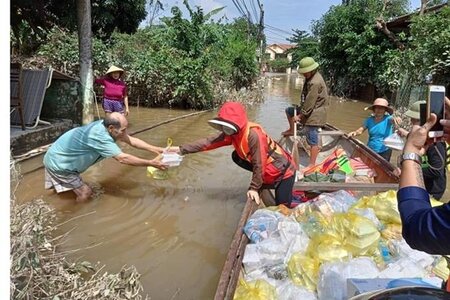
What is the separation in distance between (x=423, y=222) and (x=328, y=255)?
154 centimetres

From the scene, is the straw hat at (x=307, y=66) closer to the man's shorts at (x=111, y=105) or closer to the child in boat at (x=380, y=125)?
the child in boat at (x=380, y=125)

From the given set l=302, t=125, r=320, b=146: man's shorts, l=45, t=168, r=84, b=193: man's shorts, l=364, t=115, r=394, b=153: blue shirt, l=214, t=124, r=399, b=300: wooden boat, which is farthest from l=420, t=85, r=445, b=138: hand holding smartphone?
l=302, t=125, r=320, b=146: man's shorts

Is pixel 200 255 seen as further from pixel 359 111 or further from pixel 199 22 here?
pixel 359 111

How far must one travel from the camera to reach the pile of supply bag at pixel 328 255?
2.63 metres

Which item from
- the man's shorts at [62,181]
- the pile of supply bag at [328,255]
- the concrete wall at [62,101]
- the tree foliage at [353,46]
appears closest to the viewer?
the pile of supply bag at [328,255]

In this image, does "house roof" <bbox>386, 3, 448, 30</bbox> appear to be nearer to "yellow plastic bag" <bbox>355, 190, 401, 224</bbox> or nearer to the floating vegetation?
"yellow plastic bag" <bbox>355, 190, 401, 224</bbox>

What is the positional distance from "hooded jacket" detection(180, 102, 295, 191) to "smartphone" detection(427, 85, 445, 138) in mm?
2373

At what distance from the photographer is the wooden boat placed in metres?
2.66

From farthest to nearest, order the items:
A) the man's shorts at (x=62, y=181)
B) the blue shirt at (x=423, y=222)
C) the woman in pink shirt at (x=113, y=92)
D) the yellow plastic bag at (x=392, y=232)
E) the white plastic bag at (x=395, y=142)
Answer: the woman in pink shirt at (x=113, y=92)
the man's shorts at (x=62, y=181)
the white plastic bag at (x=395, y=142)
the yellow plastic bag at (x=392, y=232)
the blue shirt at (x=423, y=222)

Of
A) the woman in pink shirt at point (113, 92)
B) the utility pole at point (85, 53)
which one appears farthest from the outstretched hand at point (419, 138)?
the utility pole at point (85, 53)

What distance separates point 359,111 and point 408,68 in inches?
194

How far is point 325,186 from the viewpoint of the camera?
4254 millimetres

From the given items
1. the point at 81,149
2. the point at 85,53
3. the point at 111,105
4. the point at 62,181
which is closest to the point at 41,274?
the point at 81,149

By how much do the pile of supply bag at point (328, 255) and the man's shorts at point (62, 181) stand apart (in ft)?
8.46
